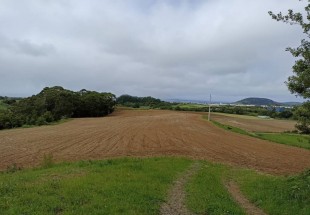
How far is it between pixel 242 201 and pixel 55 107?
90.2 m

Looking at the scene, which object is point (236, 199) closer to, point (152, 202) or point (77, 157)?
point (152, 202)

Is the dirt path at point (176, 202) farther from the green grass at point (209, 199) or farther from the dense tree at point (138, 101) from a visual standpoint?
the dense tree at point (138, 101)

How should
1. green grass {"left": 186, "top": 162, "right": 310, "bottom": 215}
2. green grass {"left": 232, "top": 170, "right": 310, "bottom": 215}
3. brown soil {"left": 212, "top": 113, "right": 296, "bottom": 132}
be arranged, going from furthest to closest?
brown soil {"left": 212, "top": 113, "right": 296, "bottom": 132} → green grass {"left": 232, "top": 170, "right": 310, "bottom": 215} → green grass {"left": 186, "top": 162, "right": 310, "bottom": 215}

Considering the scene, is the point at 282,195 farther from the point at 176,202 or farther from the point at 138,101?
the point at 138,101

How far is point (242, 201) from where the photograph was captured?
1524 centimetres

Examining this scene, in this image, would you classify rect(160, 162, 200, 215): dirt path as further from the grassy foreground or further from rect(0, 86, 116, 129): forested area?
rect(0, 86, 116, 129): forested area

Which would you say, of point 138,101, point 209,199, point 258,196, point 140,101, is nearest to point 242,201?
point 258,196

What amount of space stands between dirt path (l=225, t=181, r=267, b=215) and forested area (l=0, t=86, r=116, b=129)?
73803 millimetres

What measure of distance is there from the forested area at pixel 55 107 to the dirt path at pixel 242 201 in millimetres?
73803

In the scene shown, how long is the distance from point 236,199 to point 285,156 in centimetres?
2712

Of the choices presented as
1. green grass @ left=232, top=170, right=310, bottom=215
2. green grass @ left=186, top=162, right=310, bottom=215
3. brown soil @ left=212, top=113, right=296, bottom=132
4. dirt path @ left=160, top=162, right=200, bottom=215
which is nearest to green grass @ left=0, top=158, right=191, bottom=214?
dirt path @ left=160, top=162, right=200, bottom=215

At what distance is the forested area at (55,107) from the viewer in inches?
3538

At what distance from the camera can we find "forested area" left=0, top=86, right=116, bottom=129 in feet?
295

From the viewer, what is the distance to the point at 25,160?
32.5m
